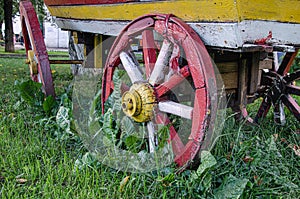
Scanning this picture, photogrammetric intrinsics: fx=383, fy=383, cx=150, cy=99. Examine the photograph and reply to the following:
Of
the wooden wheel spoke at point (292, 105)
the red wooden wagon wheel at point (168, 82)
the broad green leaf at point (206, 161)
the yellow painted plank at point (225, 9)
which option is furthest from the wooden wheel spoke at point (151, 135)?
the wooden wheel spoke at point (292, 105)

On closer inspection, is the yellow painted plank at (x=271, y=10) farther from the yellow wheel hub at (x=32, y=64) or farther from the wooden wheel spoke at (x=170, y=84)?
the yellow wheel hub at (x=32, y=64)

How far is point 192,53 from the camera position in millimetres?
1984

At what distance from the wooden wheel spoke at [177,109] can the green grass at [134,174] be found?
0.99ft

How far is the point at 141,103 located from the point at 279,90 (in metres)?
1.54

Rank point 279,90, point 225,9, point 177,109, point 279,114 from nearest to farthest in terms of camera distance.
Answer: point 225,9
point 177,109
point 279,90
point 279,114

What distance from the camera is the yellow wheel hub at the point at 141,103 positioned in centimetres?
223

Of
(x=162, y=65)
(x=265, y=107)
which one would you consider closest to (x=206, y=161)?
(x=162, y=65)

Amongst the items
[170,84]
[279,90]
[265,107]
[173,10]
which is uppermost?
[173,10]

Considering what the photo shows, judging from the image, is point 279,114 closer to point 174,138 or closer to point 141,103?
point 174,138

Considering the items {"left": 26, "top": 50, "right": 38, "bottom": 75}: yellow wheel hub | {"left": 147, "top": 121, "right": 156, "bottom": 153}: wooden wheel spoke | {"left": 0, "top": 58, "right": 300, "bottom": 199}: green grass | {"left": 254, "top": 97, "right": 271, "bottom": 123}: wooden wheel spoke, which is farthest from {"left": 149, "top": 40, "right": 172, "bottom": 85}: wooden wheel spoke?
{"left": 26, "top": 50, "right": 38, "bottom": 75}: yellow wheel hub

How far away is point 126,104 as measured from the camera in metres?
2.30

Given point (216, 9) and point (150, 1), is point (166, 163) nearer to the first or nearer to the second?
point (216, 9)

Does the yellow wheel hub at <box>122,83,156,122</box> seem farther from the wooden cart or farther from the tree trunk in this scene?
the tree trunk

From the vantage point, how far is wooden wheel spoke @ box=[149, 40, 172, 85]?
7.34 ft
